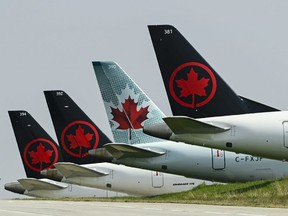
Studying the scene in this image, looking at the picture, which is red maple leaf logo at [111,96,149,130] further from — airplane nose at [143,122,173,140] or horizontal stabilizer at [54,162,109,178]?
airplane nose at [143,122,173,140]

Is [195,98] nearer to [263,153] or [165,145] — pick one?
[263,153]

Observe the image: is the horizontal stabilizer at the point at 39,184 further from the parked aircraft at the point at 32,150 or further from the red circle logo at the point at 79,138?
the red circle logo at the point at 79,138

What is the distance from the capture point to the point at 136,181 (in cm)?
5800

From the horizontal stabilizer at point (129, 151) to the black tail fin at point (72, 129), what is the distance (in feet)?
42.9

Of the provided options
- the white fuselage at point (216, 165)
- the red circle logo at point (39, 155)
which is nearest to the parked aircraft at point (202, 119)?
the white fuselage at point (216, 165)

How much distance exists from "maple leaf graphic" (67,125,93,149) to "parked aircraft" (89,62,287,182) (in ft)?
29.4

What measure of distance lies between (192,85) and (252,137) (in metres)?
3.50

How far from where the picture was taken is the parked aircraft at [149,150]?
4966 cm

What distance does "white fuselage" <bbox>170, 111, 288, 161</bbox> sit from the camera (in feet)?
132

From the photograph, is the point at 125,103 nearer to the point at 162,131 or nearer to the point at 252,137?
the point at 162,131

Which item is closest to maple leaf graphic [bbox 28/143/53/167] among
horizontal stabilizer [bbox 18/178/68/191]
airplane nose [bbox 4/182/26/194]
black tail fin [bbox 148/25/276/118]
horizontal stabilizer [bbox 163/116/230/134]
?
airplane nose [bbox 4/182/26/194]

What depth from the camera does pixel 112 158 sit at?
171 ft

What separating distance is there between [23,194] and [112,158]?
2202 cm

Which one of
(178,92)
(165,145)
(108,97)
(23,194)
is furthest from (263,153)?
(23,194)
